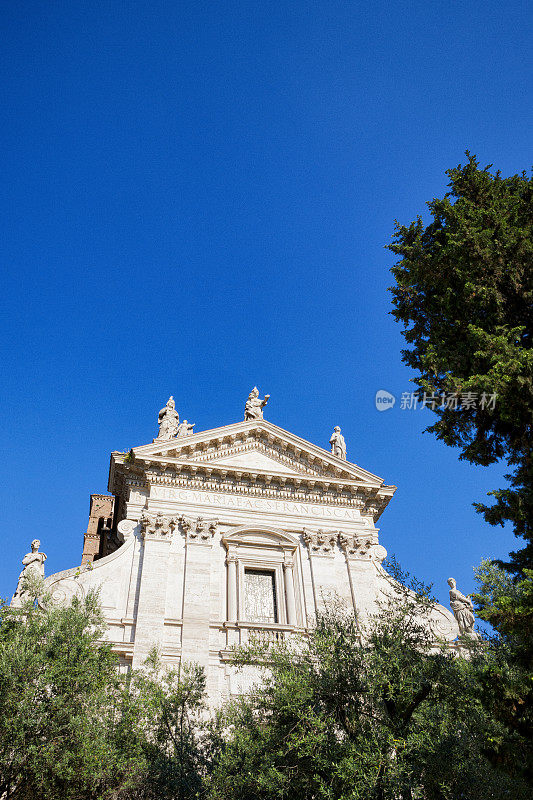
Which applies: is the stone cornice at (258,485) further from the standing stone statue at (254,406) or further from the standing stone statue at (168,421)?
the standing stone statue at (254,406)

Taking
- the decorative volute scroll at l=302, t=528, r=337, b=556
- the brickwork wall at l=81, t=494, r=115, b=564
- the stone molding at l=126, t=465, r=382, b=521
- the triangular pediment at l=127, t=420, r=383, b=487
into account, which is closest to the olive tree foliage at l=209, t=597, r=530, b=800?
the decorative volute scroll at l=302, t=528, r=337, b=556

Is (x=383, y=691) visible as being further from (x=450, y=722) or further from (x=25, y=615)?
(x=25, y=615)

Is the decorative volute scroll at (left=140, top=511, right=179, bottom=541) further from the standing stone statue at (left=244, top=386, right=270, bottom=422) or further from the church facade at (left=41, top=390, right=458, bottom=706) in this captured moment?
the standing stone statue at (left=244, top=386, right=270, bottom=422)

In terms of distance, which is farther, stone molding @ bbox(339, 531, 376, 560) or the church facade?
stone molding @ bbox(339, 531, 376, 560)

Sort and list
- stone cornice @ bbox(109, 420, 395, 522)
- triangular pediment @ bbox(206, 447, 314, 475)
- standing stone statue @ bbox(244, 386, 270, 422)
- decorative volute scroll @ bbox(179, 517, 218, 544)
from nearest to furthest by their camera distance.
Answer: decorative volute scroll @ bbox(179, 517, 218, 544) < stone cornice @ bbox(109, 420, 395, 522) < triangular pediment @ bbox(206, 447, 314, 475) < standing stone statue @ bbox(244, 386, 270, 422)

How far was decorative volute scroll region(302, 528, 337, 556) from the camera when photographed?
858 inches

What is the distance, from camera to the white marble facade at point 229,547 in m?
18.5

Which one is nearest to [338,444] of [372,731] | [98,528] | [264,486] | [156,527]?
[264,486]

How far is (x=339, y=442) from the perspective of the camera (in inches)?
1003

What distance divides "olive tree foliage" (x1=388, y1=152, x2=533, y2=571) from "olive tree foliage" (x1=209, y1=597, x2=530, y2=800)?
3394 mm

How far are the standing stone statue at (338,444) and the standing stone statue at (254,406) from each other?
10.3ft

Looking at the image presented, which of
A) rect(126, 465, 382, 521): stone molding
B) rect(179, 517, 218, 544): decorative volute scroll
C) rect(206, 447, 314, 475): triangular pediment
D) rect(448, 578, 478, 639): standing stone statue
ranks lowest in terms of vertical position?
rect(448, 578, 478, 639): standing stone statue

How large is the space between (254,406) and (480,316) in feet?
44.8

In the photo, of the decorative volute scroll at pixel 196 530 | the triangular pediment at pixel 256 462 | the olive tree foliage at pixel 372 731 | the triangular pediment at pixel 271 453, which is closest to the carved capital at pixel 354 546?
the triangular pediment at pixel 271 453
